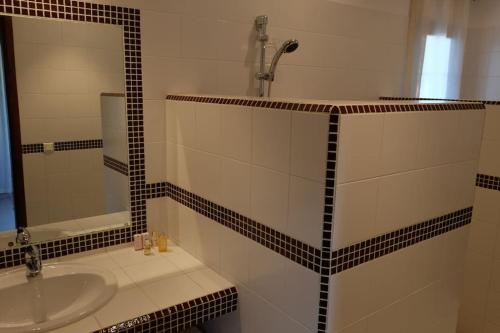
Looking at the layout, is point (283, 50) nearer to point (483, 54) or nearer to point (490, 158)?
point (490, 158)

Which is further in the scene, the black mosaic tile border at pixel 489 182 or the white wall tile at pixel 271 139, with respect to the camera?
the black mosaic tile border at pixel 489 182

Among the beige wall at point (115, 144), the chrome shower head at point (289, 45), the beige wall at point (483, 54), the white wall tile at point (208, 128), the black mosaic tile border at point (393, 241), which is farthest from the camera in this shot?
the beige wall at point (483, 54)

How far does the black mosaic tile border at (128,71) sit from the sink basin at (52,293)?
4.5 inches

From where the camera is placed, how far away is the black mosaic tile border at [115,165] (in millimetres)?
1689

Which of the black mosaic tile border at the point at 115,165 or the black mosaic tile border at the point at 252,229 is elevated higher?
the black mosaic tile border at the point at 115,165

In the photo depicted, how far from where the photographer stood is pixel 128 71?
164 centimetres

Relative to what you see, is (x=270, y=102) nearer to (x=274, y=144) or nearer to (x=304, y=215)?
(x=274, y=144)

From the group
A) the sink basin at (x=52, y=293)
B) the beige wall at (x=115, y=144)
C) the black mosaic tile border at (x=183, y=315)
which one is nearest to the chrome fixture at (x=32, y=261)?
the sink basin at (x=52, y=293)

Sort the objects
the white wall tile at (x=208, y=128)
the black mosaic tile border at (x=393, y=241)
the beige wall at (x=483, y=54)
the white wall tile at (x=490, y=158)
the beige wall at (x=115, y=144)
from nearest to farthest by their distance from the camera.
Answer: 1. the black mosaic tile border at (x=393, y=241)
2. the white wall tile at (x=208, y=128)
3. the beige wall at (x=115, y=144)
4. the white wall tile at (x=490, y=158)
5. the beige wall at (x=483, y=54)

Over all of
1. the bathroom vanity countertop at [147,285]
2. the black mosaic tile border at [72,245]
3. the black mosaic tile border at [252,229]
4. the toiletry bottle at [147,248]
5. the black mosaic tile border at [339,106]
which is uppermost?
the black mosaic tile border at [339,106]

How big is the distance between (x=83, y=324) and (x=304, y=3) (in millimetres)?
1773

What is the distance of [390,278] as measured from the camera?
1.30m

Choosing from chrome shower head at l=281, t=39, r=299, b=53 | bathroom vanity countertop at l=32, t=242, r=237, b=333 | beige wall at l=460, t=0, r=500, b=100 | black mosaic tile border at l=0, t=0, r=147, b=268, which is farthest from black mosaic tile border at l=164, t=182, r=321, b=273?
beige wall at l=460, t=0, r=500, b=100

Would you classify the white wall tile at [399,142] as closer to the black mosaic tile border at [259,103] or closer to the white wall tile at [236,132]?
the black mosaic tile border at [259,103]
